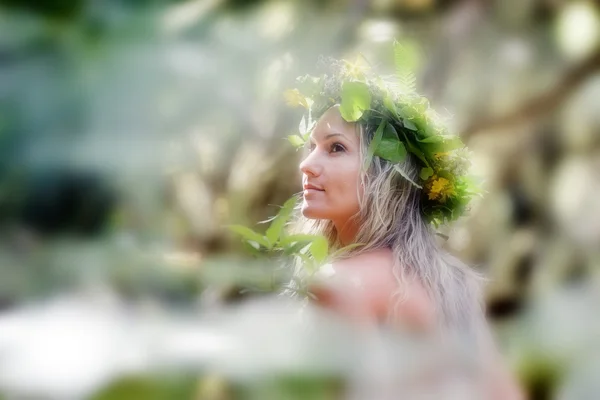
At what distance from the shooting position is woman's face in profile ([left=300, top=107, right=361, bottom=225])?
393mm

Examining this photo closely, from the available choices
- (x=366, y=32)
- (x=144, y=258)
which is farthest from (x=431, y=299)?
(x=366, y=32)

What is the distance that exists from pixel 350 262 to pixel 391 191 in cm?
5

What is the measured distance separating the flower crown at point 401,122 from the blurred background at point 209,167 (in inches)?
23.1

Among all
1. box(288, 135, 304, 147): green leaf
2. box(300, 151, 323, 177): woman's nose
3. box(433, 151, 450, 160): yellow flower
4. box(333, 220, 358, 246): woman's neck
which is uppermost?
box(288, 135, 304, 147): green leaf

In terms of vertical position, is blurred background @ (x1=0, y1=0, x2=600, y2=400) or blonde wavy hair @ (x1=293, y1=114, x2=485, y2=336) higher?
blurred background @ (x1=0, y1=0, x2=600, y2=400)

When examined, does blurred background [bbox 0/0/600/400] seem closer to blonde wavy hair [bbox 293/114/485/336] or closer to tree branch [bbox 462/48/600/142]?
tree branch [bbox 462/48/600/142]

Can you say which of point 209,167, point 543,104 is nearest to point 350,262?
point 209,167

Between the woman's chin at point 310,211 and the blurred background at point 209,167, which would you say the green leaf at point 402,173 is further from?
the blurred background at point 209,167

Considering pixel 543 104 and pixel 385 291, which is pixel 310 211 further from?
pixel 543 104

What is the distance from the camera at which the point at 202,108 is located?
1209mm

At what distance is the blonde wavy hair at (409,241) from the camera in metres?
0.39

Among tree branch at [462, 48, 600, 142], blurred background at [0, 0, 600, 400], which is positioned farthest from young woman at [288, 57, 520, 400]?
tree branch at [462, 48, 600, 142]

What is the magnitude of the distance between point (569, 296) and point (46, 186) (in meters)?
0.87

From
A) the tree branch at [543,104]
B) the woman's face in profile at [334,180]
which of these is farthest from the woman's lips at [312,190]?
the tree branch at [543,104]
